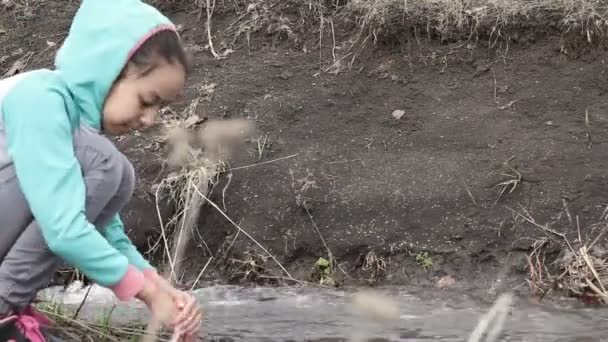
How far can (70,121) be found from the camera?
1.80m

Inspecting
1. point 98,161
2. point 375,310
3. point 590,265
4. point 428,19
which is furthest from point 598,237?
point 98,161

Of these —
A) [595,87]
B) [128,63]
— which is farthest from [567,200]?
[128,63]

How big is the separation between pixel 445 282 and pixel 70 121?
1.74 metres

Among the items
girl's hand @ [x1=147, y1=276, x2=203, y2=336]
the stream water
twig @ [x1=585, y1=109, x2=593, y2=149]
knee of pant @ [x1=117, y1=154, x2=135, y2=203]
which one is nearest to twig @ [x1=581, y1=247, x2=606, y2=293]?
the stream water

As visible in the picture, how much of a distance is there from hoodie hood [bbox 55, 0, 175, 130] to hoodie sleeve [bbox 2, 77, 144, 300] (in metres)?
0.05

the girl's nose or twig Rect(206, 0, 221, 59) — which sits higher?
the girl's nose

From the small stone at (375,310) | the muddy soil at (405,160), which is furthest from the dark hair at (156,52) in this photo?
the muddy soil at (405,160)

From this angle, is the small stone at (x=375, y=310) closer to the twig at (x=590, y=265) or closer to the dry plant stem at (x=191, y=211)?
the twig at (x=590, y=265)

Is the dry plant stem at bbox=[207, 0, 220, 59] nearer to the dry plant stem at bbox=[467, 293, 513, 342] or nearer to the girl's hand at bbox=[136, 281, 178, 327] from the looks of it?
the dry plant stem at bbox=[467, 293, 513, 342]

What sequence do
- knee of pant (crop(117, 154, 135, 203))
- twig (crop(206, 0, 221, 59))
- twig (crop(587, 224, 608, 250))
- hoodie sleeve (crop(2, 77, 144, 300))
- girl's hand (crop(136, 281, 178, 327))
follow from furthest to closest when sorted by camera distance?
twig (crop(206, 0, 221, 59)) < twig (crop(587, 224, 608, 250)) < knee of pant (crop(117, 154, 135, 203)) < girl's hand (crop(136, 281, 178, 327)) < hoodie sleeve (crop(2, 77, 144, 300))

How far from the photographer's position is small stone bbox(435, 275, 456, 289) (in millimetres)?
3082

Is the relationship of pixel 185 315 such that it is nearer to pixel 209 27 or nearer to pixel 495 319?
pixel 495 319

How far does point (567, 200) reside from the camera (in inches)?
128

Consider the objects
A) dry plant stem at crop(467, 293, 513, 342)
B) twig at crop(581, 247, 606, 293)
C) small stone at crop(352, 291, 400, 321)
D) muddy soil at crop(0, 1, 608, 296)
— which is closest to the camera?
small stone at crop(352, 291, 400, 321)
